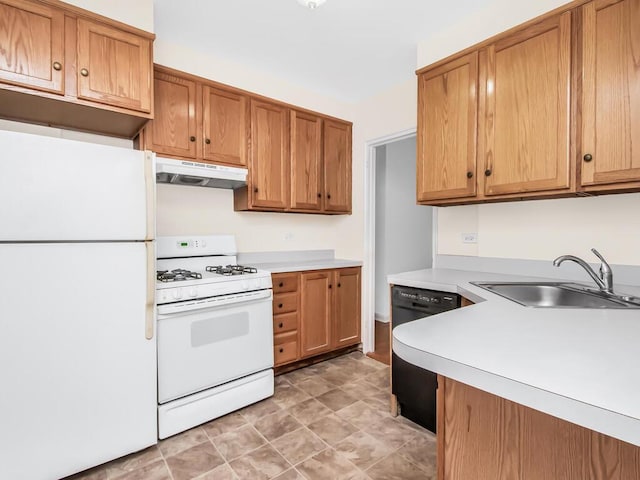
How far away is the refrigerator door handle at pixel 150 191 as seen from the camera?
1.74 metres

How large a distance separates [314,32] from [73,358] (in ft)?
8.16

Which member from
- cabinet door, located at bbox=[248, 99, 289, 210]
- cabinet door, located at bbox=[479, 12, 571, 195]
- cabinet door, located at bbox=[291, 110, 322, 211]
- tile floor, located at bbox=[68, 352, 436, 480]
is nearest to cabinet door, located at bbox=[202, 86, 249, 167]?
cabinet door, located at bbox=[248, 99, 289, 210]

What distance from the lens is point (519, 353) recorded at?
710 mm

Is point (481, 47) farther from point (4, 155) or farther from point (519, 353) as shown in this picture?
point (4, 155)

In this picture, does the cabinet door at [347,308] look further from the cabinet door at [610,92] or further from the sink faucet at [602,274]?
the cabinet door at [610,92]

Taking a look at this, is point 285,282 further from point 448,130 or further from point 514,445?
point 514,445

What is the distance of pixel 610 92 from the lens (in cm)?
146

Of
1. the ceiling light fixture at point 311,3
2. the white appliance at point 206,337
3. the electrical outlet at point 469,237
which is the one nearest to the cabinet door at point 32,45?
the white appliance at point 206,337

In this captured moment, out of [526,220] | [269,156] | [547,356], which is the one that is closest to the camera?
[547,356]

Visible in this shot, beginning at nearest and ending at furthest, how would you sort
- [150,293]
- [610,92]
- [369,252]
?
[610,92] → [150,293] → [369,252]

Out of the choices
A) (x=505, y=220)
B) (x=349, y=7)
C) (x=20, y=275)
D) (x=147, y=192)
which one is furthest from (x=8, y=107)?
(x=505, y=220)

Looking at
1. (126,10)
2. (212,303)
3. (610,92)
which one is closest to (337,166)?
(212,303)

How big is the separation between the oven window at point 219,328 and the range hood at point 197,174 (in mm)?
1011

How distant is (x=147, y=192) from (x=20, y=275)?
66 cm
